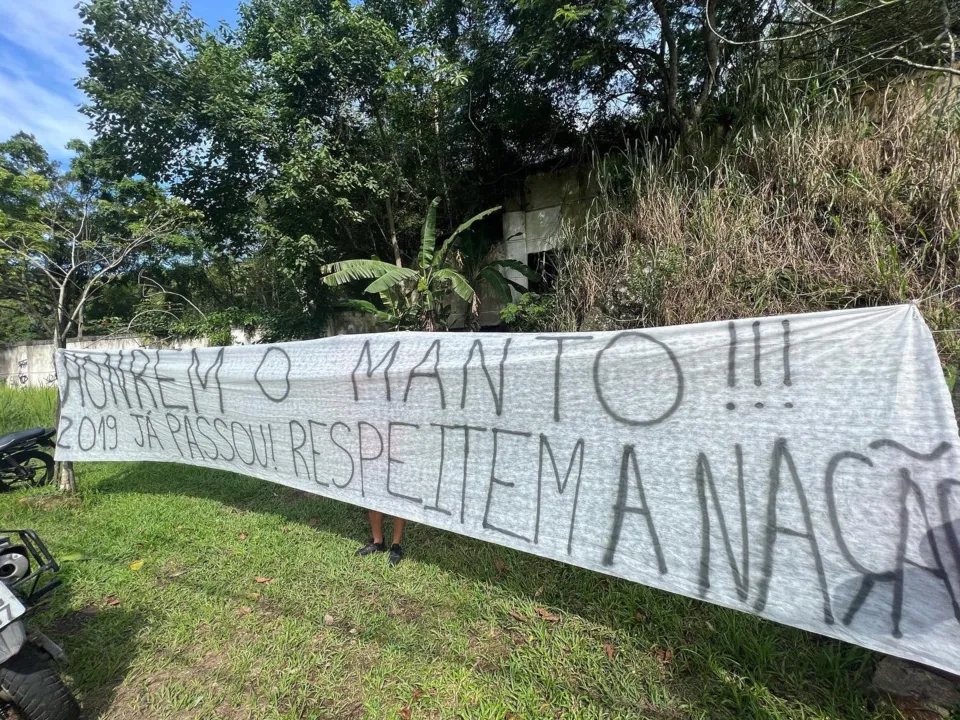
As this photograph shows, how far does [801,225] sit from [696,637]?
3.77 meters

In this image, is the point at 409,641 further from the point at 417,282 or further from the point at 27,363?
the point at 27,363

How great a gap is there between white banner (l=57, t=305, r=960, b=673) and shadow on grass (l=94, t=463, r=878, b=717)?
1.61 feet

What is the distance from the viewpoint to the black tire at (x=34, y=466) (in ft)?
16.4

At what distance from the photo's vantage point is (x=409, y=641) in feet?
8.01

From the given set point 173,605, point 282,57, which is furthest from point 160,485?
point 282,57

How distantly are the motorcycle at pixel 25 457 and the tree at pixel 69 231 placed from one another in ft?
1.93

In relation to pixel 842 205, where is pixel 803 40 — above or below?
above

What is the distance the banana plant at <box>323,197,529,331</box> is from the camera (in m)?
7.08

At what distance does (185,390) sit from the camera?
3953 millimetres

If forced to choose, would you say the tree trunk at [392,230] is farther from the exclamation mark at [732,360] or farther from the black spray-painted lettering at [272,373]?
the exclamation mark at [732,360]

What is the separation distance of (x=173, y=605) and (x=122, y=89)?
1100 cm

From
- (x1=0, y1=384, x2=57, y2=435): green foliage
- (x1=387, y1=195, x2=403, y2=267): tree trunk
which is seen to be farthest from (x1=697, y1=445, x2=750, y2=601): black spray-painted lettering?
(x1=0, y1=384, x2=57, y2=435): green foliage

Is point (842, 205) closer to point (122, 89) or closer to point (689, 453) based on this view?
point (689, 453)

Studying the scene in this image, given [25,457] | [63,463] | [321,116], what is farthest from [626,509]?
[321,116]
